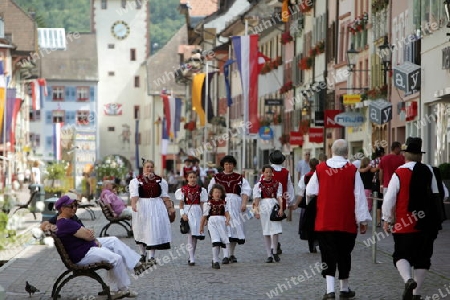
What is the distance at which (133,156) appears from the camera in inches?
5586

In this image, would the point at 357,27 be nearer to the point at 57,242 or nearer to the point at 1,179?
the point at 57,242

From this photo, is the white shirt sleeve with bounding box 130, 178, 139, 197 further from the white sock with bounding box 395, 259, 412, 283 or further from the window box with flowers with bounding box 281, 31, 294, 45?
the window box with flowers with bounding box 281, 31, 294, 45

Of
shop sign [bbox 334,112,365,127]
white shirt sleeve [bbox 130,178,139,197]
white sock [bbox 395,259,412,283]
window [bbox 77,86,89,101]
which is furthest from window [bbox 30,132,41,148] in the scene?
white sock [bbox 395,259,412,283]

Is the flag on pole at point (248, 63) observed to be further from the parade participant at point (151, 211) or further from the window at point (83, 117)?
the window at point (83, 117)

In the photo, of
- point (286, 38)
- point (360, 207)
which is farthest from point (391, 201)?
point (286, 38)

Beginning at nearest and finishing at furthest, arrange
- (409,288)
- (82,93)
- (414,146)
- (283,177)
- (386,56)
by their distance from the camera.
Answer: (409,288), (414,146), (283,177), (386,56), (82,93)

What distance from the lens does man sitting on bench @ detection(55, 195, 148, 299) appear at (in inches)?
558

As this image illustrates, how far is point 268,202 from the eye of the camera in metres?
20.6

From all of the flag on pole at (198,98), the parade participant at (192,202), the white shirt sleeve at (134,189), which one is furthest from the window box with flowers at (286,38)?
the white shirt sleeve at (134,189)

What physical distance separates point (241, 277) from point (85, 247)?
346cm

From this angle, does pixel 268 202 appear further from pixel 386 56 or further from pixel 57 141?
pixel 57 141

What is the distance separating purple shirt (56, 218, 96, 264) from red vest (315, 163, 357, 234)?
251 centimetres

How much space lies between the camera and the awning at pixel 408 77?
1420 inches

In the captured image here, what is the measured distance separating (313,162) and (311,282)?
26.2 ft
